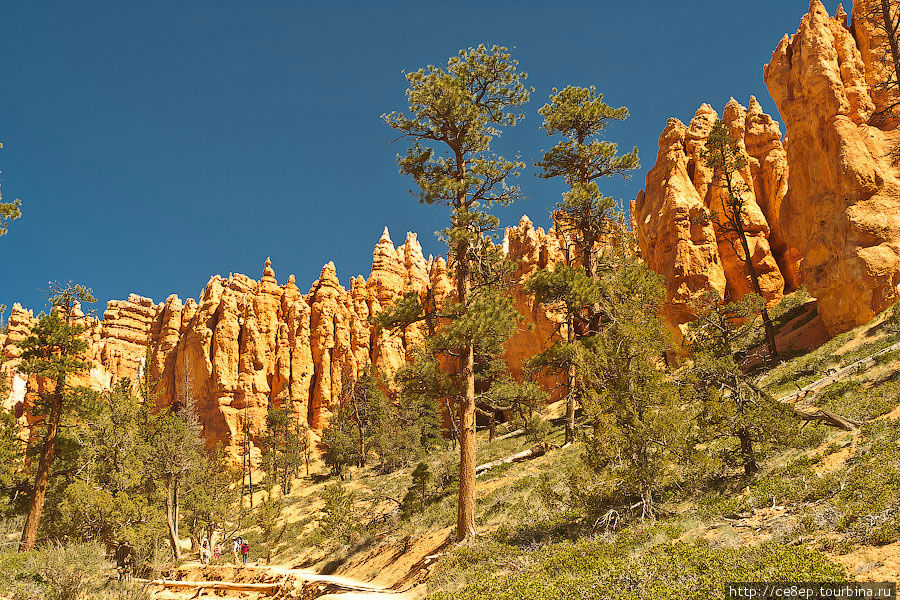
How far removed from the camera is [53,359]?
74.5 ft

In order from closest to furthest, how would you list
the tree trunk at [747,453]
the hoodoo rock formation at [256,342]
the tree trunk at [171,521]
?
the tree trunk at [747,453] < the tree trunk at [171,521] < the hoodoo rock formation at [256,342]

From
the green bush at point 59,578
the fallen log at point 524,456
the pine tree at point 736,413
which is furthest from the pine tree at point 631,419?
the green bush at point 59,578

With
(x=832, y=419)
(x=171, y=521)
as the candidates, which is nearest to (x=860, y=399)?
(x=832, y=419)

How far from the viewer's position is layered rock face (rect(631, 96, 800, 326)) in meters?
38.1

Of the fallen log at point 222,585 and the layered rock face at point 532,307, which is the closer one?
the fallen log at point 222,585

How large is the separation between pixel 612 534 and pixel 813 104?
29.8m

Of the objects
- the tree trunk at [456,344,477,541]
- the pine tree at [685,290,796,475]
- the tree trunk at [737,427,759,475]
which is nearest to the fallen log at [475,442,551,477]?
the tree trunk at [456,344,477,541]

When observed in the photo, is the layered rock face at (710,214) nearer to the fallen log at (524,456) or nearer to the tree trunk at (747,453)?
the fallen log at (524,456)

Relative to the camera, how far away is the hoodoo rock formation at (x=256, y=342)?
Answer: 225ft

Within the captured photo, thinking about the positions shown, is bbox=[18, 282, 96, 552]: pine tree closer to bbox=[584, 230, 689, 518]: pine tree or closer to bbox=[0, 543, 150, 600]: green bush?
bbox=[0, 543, 150, 600]: green bush

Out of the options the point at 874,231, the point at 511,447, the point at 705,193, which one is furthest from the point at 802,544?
the point at 705,193

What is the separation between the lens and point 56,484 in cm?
2436

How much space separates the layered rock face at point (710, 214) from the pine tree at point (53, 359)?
34.8 metres

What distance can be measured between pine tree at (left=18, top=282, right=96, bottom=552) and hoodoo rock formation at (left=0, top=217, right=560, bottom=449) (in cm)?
4012
